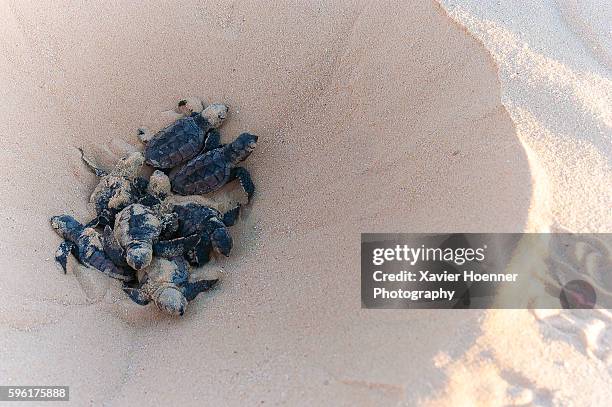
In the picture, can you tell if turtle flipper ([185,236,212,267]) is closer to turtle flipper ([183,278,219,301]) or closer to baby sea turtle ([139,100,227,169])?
turtle flipper ([183,278,219,301])

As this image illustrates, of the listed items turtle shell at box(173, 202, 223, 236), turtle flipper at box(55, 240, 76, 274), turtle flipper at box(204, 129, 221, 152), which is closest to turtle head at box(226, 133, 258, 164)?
turtle flipper at box(204, 129, 221, 152)

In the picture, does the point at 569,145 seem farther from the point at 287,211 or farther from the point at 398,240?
the point at 287,211

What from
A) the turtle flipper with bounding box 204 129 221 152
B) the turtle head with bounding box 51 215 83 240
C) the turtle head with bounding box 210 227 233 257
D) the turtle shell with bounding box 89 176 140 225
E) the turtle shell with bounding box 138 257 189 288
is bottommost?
the turtle shell with bounding box 138 257 189 288

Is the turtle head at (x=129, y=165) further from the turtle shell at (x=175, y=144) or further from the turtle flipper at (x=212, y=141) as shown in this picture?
the turtle flipper at (x=212, y=141)

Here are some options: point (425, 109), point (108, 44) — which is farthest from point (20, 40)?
point (425, 109)

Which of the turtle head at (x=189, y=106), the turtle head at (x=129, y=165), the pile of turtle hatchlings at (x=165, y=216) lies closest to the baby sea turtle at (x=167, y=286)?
the pile of turtle hatchlings at (x=165, y=216)

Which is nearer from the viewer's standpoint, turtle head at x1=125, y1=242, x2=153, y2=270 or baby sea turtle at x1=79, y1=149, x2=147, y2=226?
turtle head at x1=125, y1=242, x2=153, y2=270

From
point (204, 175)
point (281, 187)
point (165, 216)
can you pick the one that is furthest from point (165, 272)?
point (281, 187)
